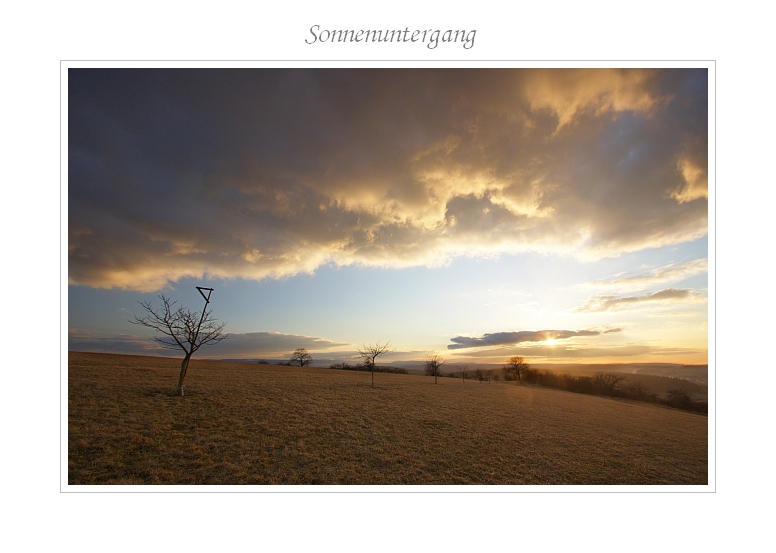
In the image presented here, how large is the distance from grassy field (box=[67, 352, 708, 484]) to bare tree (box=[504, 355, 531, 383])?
59.0m

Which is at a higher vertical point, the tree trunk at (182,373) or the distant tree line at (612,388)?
the tree trunk at (182,373)

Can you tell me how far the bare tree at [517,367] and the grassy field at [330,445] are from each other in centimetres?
5896

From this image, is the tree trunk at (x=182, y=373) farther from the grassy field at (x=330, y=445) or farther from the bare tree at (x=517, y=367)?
the bare tree at (x=517, y=367)

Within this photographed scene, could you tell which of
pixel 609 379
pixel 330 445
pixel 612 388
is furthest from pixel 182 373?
pixel 609 379

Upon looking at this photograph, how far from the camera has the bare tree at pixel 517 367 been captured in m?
70.0

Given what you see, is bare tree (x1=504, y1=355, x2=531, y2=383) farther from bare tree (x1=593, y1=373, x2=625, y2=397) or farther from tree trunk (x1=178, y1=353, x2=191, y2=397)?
tree trunk (x1=178, y1=353, x2=191, y2=397)

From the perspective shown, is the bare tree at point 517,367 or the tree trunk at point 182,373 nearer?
the tree trunk at point 182,373

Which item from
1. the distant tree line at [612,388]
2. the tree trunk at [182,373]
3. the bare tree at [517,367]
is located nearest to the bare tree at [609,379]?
the distant tree line at [612,388]

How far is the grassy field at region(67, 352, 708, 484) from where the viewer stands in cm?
748

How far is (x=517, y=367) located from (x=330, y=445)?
249 ft

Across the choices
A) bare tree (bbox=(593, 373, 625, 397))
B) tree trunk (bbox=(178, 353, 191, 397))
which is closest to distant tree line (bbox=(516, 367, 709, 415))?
bare tree (bbox=(593, 373, 625, 397))
